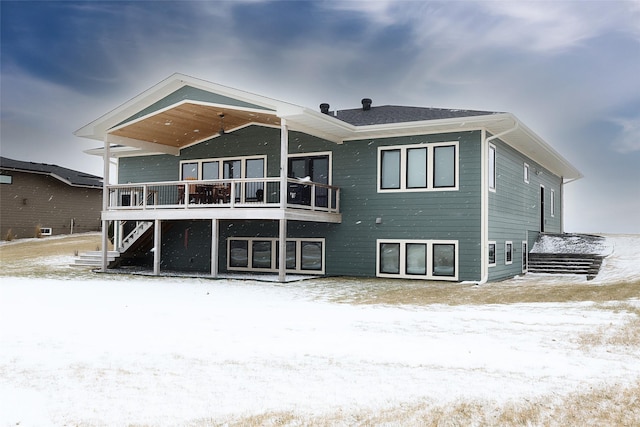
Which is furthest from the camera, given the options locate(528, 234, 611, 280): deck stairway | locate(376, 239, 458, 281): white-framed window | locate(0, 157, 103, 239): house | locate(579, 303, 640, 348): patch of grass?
locate(0, 157, 103, 239): house

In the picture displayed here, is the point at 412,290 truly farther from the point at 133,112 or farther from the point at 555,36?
the point at 555,36

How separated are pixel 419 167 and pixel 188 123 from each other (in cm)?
744

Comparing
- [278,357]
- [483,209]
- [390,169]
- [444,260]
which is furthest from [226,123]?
[278,357]

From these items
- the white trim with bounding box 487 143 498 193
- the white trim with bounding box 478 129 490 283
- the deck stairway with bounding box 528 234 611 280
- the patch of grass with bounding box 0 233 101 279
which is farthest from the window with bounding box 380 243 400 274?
the patch of grass with bounding box 0 233 101 279

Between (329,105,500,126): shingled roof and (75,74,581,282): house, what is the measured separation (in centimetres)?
7

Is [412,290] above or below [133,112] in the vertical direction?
below

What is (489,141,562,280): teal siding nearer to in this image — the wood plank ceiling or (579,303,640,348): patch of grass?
the wood plank ceiling

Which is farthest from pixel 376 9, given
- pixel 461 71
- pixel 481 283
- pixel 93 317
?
pixel 93 317

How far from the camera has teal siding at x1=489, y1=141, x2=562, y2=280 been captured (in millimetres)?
17625

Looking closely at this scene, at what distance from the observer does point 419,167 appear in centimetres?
1712

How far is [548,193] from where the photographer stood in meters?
25.2

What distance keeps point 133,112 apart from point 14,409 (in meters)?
14.2

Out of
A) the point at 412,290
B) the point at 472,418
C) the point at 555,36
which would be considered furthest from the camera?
the point at 555,36

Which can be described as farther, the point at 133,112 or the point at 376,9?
the point at 376,9
